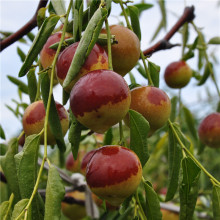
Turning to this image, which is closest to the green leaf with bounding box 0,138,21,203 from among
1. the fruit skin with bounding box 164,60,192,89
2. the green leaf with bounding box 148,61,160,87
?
the green leaf with bounding box 148,61,160,87

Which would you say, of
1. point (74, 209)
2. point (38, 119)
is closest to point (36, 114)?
point (38, 119)

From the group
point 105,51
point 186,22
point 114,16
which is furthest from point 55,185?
point 186,22

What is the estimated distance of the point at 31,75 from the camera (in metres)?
0.96

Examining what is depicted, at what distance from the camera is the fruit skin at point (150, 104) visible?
82 cm

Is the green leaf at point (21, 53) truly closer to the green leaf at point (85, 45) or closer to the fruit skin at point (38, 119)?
the fruit skin at point (38, 119)

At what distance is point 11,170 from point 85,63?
0.35m

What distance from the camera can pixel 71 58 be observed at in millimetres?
712

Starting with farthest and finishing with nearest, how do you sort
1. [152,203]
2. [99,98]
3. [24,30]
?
[24,30] → [152,203] → [99,98]

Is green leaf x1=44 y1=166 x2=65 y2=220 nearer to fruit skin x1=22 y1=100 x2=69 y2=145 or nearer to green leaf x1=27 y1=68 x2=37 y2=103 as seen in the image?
fruit skin x1=22 y1=100 x2=69 y2=145

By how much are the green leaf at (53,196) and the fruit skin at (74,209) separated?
2.77 ft

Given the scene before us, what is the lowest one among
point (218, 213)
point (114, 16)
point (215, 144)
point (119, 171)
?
point (215, 144)

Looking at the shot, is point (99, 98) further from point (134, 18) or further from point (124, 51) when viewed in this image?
point (134, 18)

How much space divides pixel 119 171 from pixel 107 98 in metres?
0.13

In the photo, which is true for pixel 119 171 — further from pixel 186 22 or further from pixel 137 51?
pixel 186 22
